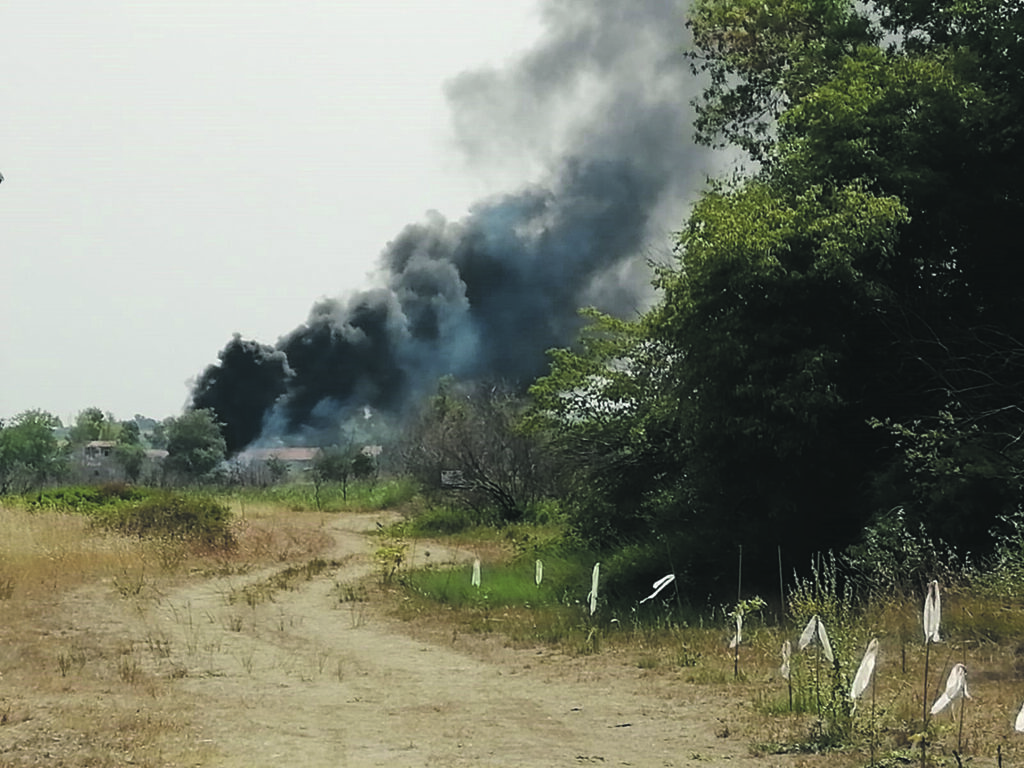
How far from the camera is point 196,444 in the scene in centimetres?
6141

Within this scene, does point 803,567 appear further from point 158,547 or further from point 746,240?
point 158,547

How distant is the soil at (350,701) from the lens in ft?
25.1

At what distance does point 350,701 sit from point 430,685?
1190 mm

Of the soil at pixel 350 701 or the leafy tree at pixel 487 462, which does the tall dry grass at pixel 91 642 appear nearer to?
the soil at pixel 350 701

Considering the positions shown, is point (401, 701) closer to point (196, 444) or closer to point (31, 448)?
point (196, 444)

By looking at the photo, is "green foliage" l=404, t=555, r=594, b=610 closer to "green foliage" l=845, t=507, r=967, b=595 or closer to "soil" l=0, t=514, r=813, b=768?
"soil" l=0, t=514, r=813, b=768

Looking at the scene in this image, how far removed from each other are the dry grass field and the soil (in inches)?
1.2

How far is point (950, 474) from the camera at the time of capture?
45.8 ft

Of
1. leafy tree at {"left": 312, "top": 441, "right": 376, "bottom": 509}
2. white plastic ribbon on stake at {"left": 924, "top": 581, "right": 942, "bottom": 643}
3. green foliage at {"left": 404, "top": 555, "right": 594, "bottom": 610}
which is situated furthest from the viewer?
leafy tree at {"left": 312, "top": 441, "right": 376, "bottom": 509}

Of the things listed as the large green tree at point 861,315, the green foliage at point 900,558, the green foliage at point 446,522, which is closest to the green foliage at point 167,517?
the green foliage at point 446,522

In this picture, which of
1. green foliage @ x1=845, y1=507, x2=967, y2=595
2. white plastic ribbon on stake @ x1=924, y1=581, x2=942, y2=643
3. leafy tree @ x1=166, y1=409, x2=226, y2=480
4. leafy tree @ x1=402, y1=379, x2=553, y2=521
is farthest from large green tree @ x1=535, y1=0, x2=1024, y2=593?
leafy tree @ x1=166, y1=409, x2=226, y2=480

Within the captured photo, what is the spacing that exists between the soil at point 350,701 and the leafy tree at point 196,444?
4546 centimetres

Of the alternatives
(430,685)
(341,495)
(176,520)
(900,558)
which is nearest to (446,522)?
(176,520)

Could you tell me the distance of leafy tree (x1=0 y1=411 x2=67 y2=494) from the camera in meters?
65.7
